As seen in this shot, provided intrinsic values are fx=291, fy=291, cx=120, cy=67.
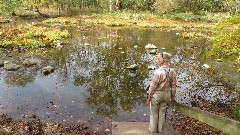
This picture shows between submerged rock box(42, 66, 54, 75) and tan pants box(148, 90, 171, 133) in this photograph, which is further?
submerged rock box(42, 66, 54, 75)

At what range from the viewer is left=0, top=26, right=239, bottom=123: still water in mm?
11008

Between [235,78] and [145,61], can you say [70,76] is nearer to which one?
[145,61]

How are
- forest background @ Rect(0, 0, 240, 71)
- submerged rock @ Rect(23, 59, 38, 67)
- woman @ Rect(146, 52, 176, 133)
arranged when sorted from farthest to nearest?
forest background @ Rect(0, 0, 240, 71), submerged rock @ Rect(23, 59, 38, 67), woman @ Rect(146, 52, 176, 133)

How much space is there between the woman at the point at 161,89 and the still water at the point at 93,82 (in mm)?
3573

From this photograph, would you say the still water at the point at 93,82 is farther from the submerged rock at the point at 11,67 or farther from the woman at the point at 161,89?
the woman at the point at 161,89

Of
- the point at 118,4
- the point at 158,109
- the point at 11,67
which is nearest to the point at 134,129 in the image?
the point at 158,109

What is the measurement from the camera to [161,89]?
21.7 ft

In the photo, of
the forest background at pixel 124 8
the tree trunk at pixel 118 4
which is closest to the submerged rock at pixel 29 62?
the forest background at pixel 124 8

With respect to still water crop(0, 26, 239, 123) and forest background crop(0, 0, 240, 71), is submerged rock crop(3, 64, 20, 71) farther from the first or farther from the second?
forest background crop(0, 0, 240, 71)

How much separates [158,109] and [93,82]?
25.6 ft

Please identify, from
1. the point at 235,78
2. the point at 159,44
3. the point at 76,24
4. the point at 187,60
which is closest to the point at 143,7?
the point at 76,24

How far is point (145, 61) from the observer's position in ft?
61.2

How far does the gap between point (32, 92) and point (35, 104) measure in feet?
5.23

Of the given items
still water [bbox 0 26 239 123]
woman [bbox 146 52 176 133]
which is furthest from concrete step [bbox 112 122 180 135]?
still water [bbox 0 26 239 123]
